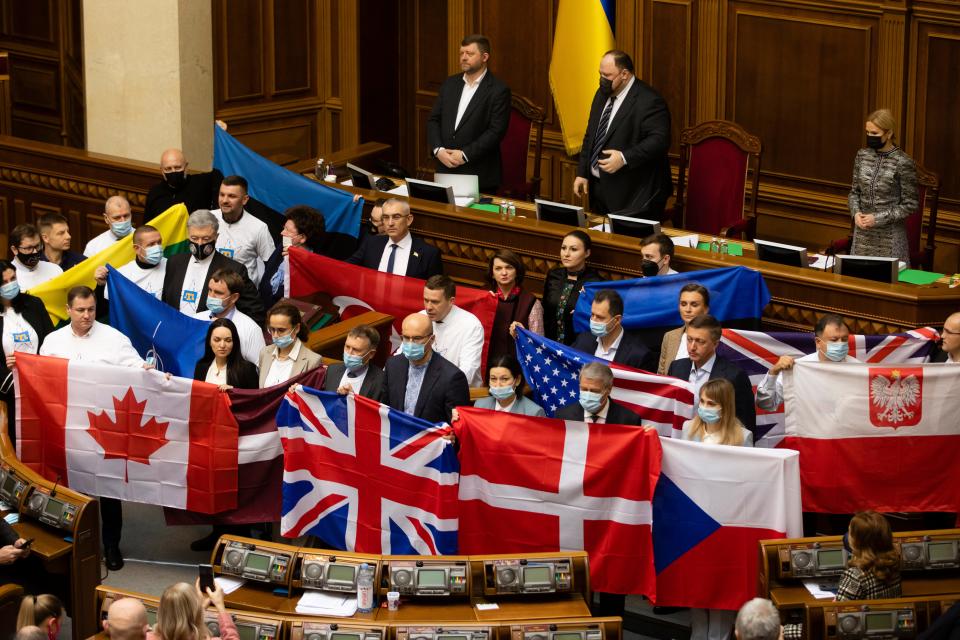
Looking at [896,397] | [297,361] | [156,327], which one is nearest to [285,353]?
[297,361]

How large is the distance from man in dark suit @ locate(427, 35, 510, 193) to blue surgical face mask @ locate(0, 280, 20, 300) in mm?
3317

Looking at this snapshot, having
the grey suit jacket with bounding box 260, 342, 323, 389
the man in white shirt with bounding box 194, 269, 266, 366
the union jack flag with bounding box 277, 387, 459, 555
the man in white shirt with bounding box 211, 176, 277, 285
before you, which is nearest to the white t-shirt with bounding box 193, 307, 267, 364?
the man in white shirt with bounding box 194, 269, 266, 366

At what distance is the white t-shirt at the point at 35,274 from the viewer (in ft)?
34.1

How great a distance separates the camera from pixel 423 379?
8.93 m

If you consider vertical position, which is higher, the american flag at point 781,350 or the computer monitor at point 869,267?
the computer monitor at point 869,267

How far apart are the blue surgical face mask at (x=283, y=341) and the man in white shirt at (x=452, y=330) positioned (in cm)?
79

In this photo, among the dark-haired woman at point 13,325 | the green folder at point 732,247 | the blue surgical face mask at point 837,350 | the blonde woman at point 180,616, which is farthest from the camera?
the green folder at point 732,247

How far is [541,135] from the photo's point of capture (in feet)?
43.8

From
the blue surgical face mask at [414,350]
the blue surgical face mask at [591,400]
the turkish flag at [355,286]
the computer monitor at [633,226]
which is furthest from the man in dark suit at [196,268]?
the blue surgical face mask at [591,400]

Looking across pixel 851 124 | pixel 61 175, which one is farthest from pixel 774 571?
pixel 61 175

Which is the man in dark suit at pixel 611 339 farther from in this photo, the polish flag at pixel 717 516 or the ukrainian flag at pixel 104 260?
the ukrainian flag at pixel 104 260

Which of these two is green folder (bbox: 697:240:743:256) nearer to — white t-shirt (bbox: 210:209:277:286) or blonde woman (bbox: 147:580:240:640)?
white t-shirt (bbox: 210:209:277:286)

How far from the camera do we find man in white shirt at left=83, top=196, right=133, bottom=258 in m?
10.9

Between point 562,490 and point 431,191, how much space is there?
11.6ft
